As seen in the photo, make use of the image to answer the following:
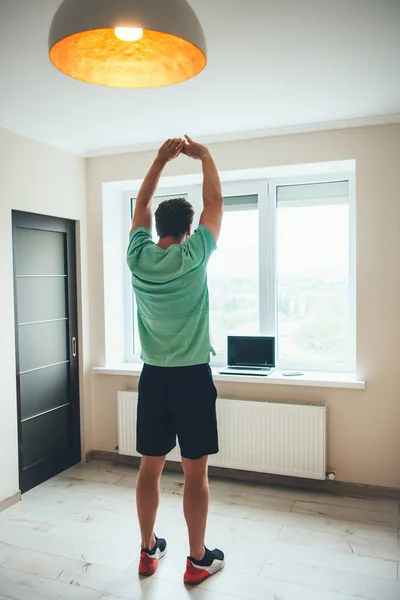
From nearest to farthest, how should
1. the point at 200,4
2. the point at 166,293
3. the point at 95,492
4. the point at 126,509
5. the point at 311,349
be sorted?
the point at 200,4
the point at 166,293
the point at 126,509
the point at 95,492
the point at 311,349

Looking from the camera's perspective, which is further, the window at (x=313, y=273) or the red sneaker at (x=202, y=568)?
the window at (x=313, y=273)

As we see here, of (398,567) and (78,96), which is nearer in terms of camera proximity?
(398,567)

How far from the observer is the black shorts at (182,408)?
2.19 meters

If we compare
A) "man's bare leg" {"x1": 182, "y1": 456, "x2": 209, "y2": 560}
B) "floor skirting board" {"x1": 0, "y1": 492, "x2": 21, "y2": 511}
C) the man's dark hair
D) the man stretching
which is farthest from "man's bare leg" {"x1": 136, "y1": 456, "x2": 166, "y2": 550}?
"floor skirting board" {"x1": 0, "y1": 492, "x2": 21, "y2": 511}

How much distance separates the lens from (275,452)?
138 inches

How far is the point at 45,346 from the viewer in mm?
3715

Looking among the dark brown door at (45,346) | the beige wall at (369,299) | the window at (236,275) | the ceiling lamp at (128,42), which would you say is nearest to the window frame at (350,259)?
the window at (236,275)

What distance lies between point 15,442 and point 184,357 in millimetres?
1779

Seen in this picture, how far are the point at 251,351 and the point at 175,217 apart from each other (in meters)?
1.73

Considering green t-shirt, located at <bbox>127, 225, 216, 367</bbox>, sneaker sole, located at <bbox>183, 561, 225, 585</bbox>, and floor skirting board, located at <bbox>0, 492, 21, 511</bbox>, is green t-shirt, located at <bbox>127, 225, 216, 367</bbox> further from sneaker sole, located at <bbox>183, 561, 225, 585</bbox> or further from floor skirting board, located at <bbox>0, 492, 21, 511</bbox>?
floor skirting board, located at <bbox>0, 492, 21, 511</bbox>

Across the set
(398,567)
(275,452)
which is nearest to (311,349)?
(275,452)

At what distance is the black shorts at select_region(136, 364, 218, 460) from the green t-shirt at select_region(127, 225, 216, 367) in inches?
2.6

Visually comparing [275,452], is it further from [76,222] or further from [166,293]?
[76,222]

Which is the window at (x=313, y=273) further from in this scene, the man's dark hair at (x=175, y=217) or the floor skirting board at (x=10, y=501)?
the floor skirting board at (x=10, y=501)
